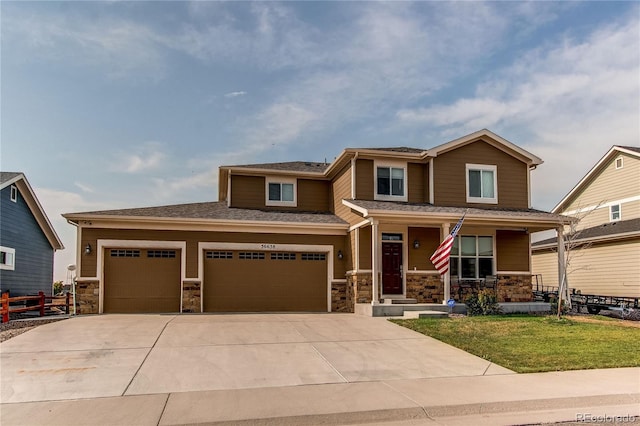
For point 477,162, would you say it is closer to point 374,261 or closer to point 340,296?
point 374,261

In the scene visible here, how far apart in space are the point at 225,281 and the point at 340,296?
412 cm

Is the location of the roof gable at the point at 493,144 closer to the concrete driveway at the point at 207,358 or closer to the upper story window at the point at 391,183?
the upper story window at the point at 391,183

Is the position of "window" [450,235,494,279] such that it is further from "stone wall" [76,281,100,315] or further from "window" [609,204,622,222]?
"stone wall" [76,281,100,315]

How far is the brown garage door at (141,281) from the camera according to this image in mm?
17406

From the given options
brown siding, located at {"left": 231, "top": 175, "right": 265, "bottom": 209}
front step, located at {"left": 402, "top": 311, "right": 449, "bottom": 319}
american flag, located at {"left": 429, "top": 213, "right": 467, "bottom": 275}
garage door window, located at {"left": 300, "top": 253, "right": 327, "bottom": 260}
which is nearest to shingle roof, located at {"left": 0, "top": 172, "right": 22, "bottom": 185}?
brown siding, located at {"left": 231, "top": 175, "right": 265, "bottom": 209}

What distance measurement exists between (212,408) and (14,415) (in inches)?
96.3

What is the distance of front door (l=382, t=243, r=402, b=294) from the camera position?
18562 millimetres

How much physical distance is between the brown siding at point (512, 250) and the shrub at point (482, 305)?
2589mm

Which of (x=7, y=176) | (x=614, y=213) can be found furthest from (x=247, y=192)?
(x=614, y=213)

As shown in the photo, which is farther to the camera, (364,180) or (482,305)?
(364,180)

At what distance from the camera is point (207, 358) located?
10.1m

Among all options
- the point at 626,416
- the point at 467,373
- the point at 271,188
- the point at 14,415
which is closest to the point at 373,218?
the point at 271,188

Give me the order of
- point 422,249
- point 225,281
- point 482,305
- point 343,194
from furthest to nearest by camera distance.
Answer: point 343,194 → point 422,249 → point 225,281 → point 482,305

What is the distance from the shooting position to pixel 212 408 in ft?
23.1
